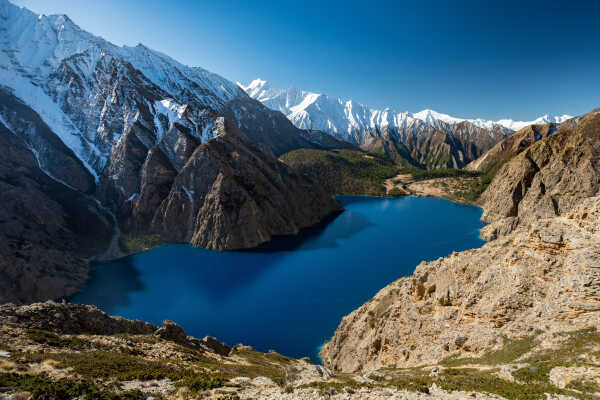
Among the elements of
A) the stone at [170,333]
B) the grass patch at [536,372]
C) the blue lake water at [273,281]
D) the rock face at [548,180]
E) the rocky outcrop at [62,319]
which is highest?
the rock face at [548,180]

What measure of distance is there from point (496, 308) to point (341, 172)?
457ft

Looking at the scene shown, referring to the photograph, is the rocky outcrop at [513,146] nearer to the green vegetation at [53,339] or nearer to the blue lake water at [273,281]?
the blue lake water at [273,281]

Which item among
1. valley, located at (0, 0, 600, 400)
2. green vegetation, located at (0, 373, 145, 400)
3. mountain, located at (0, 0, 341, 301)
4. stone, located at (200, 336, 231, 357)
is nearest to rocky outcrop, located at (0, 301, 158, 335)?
valley, located at (0, 0, 600, 400)

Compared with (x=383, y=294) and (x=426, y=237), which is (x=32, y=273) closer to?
(x=383, y=294)

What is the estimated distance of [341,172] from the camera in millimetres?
152000

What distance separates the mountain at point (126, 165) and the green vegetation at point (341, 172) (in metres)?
48.7

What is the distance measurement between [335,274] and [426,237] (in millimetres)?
33305

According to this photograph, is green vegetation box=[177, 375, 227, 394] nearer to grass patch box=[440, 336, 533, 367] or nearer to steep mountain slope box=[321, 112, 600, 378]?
steep mountain slope box=[321, 112, 600, 378]

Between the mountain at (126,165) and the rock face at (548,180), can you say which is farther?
the rock face at (548,180)

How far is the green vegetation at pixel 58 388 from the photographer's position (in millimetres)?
8148

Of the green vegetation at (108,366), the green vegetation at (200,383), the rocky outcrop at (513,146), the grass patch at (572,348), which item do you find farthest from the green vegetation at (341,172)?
the green vegetation at (200,383)

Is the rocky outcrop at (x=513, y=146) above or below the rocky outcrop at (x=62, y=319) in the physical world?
above

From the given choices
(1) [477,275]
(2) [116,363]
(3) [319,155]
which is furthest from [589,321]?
(3) [319,155]

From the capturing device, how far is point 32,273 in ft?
132
